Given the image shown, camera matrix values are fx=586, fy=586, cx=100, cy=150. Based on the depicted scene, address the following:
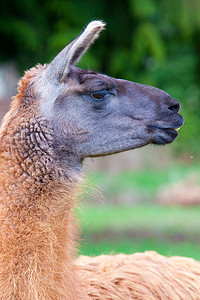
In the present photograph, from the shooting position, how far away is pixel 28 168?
3.29 meters

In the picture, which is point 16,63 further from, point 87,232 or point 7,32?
point 87,232

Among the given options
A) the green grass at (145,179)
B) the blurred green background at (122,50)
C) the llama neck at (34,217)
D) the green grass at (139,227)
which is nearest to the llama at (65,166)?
the llama neck at (34,217)

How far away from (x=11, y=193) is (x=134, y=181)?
11115 mm

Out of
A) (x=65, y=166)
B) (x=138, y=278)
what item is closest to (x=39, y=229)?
(x=65, y=166)

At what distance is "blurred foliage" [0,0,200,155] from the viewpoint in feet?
40.7

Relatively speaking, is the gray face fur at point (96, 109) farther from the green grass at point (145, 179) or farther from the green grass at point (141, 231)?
the green grass at point (145, 179)

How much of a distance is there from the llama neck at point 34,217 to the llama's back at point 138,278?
0.96 ft

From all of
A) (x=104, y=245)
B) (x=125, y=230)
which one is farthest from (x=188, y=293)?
(x=125, y=230)

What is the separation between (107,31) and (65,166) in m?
10.2

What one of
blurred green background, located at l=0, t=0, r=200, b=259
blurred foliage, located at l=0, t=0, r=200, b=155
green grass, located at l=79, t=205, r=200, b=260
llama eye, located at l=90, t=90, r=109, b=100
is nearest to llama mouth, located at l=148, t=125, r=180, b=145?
llama eye, located at l=90, t=90, r=109, b=100

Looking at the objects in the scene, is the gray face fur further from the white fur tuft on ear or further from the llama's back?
the llama's back

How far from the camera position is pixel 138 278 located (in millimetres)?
3680

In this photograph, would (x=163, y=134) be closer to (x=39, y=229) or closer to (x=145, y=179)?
(x=39, y=229)

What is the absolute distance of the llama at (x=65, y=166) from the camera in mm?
3156
